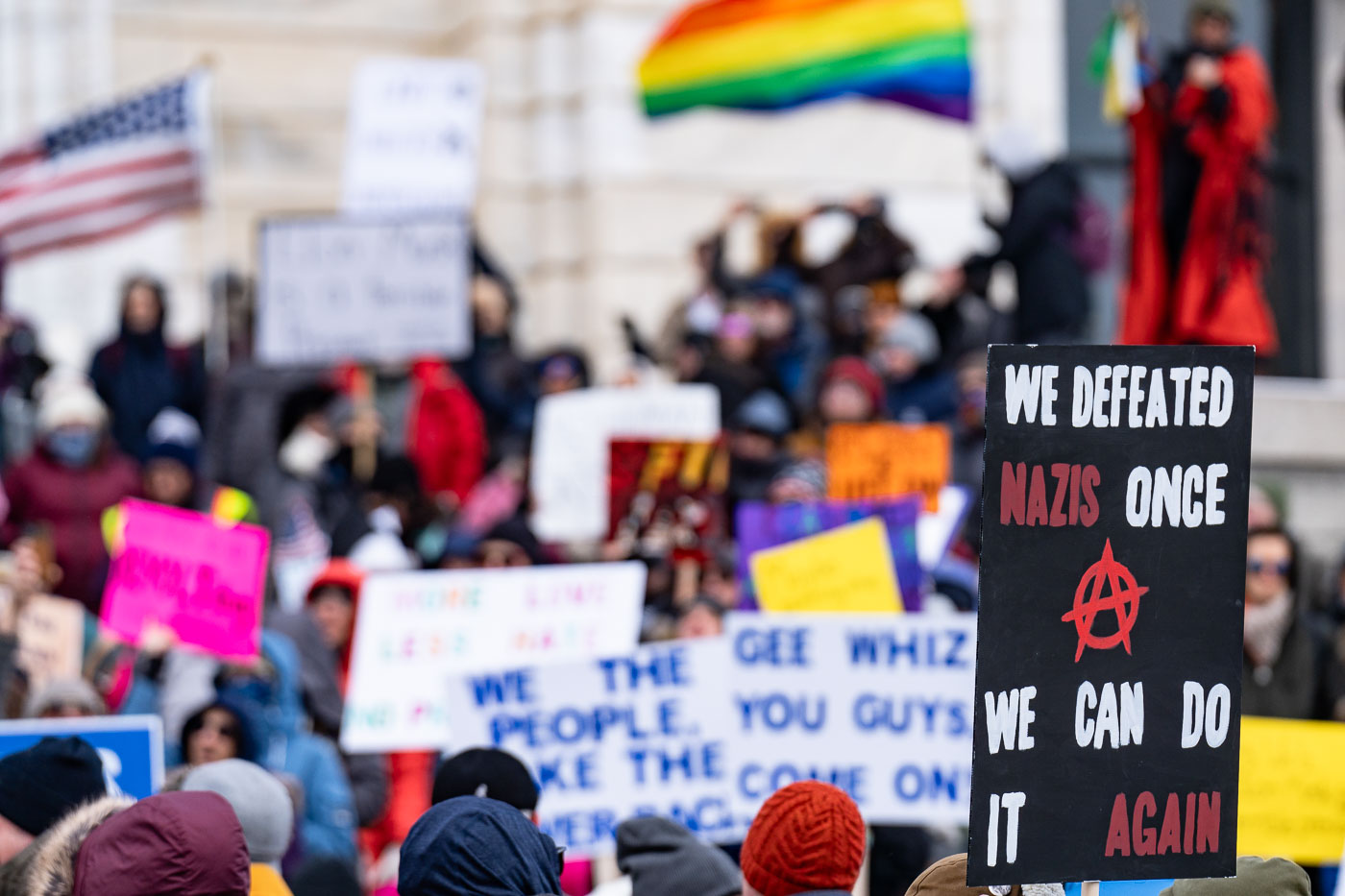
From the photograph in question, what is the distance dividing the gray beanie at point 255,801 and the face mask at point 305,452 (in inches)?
214

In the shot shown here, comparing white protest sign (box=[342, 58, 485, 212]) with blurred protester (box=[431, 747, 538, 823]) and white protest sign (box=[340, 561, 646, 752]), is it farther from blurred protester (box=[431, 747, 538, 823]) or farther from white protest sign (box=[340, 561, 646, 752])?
blurred protester (box=[431, 747, 538, 823])

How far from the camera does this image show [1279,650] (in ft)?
23.5

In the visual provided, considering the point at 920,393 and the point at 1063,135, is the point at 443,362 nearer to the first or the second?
the point at 920,393

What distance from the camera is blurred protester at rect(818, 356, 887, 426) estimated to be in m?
8.71

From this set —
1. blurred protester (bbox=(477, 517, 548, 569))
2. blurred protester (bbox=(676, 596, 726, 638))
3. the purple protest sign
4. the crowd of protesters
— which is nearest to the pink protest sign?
the crowd of protesters

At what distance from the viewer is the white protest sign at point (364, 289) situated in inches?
386

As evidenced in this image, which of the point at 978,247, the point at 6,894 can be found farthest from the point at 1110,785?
the point at 978,247

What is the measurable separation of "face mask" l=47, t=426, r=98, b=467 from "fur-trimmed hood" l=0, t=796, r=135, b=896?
17.2 ft

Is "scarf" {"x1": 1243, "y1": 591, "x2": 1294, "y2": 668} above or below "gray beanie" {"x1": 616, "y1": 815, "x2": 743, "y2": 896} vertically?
above

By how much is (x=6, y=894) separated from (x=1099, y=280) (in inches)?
430

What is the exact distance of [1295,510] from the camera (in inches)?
383

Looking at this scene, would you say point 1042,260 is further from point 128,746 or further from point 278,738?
point 128,746

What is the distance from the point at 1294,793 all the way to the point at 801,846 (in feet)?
7.44

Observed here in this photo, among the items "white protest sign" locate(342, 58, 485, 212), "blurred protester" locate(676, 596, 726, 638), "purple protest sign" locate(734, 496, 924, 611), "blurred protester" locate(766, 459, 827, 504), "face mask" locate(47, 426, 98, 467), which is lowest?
"blurred protester" locate(676, 596, 726, 638)
